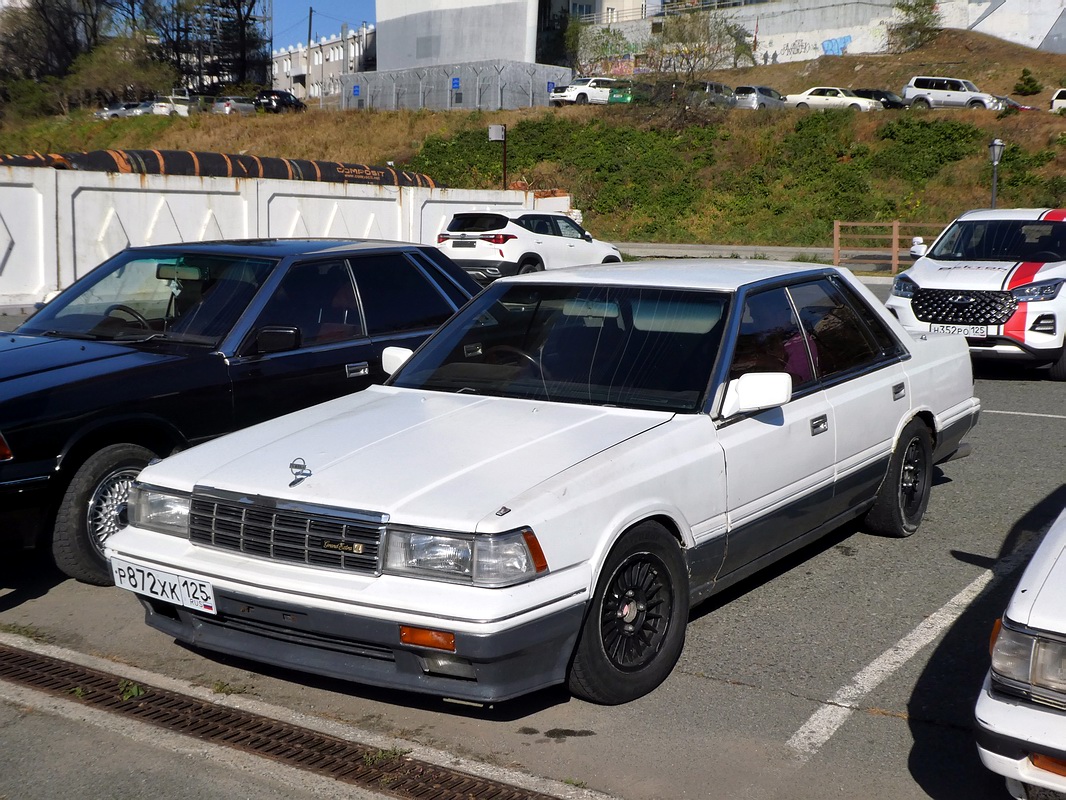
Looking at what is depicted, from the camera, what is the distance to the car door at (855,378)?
5.39 metres

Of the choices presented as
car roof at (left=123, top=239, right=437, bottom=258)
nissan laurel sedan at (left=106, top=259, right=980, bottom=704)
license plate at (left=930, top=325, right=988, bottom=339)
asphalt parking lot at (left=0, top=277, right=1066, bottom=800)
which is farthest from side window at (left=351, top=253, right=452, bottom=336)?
license plate at (left=930, top=325, right=988, bottom=339)

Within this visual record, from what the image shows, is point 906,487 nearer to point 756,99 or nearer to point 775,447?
point 775,447

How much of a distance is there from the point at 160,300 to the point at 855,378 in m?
3.79

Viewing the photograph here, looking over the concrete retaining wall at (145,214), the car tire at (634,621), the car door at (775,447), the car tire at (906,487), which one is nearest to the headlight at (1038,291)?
the car tire at (906,487)

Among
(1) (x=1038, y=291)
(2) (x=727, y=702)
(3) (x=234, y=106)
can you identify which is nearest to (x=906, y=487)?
(2) (x=727, y=702)

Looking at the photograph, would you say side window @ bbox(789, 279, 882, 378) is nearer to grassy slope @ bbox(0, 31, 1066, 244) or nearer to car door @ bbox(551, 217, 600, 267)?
car door @ bbox(551, 217, 600, 267)

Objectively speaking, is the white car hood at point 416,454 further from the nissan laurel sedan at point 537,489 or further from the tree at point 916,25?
the tree at point 916,25

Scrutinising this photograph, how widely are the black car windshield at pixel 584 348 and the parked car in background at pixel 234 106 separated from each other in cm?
6392

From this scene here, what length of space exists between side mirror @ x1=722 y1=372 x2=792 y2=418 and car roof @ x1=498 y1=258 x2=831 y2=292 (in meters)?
0.63

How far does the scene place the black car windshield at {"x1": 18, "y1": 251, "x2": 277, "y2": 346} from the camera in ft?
20.2

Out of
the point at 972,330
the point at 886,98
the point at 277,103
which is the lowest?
the point at 972,330

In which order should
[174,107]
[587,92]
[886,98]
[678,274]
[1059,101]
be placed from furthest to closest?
1. [174,107]
2. [587,92]
3. [886,98]
4. [1059,101]
5. [678,274]

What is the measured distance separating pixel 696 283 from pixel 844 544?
195 centimetres

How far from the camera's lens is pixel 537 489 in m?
3.76
